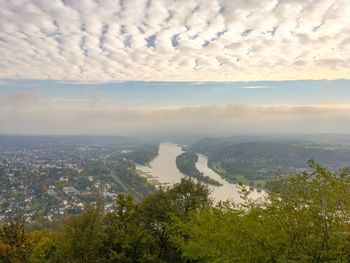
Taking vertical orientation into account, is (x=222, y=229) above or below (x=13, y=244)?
above

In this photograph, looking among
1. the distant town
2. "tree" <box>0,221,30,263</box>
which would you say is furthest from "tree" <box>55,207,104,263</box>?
the distant town

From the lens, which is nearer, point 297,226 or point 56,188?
point 297,226

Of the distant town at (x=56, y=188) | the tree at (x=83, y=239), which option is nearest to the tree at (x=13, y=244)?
the tree at (x=83, y=239)

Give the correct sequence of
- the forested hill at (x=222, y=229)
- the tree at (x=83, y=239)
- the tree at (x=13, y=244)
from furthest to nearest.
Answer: the tree at (x=13, y=244) → the tree at (x=83, y=239) → the forested hill at (x=222, y=229)

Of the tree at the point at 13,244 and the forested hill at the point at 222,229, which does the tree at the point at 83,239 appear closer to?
the forested hill at the point at 222,229

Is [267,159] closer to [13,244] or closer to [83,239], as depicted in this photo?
[83,239]

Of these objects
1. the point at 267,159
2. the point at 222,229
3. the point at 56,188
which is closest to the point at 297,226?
the point at 222,229

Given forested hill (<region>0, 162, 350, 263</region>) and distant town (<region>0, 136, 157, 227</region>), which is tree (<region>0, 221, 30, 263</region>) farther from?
distant town (<region>0, 136, 157, 227</region>)

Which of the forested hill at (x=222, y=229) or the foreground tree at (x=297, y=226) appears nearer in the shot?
the foreground tree at (x=297, y=226)

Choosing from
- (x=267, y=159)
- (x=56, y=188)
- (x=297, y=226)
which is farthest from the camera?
(x=267, y=159)

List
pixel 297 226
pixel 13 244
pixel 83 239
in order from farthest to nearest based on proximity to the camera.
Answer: pixel 13 244 < pixel 83 239 < pixel 297 226
